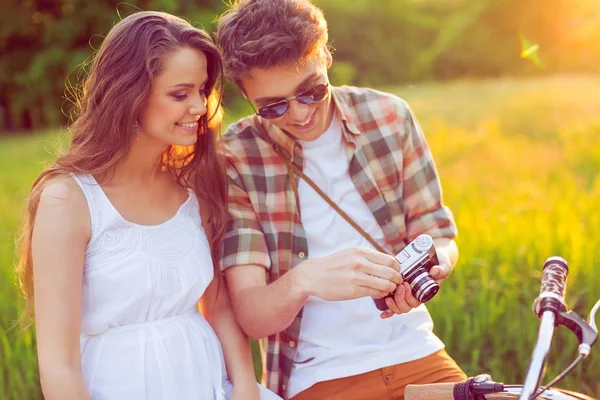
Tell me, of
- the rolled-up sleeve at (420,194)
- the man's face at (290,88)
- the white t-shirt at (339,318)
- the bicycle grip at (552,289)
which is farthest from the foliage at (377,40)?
the bicycle grip at (552,289)

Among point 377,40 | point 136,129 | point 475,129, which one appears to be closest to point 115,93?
point 136,129

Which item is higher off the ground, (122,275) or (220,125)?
(220,125)

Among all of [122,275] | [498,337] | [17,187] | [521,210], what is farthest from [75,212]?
[17,187]

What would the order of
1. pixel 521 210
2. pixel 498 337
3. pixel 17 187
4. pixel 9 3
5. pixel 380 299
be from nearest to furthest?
pixel 380 299 < pixel 498 337 < pixel 521 210 < pixel 17 187 < pixel 9 3

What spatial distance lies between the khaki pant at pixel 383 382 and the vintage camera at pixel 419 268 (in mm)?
527

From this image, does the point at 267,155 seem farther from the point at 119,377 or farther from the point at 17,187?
the point at 17,187

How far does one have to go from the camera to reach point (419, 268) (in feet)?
A: 7.03

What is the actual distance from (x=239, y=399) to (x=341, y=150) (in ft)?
2.94

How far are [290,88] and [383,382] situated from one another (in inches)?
37.9

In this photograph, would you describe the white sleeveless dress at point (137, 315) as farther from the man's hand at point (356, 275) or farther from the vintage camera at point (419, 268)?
the vintage camera at point (419, 268)

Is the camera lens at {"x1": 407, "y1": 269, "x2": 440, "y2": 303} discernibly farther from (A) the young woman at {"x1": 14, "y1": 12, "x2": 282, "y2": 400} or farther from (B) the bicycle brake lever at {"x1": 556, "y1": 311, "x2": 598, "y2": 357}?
(A) the young woman at {"x1": 14, "y1": 12, "x2": 282, "y2": 400}

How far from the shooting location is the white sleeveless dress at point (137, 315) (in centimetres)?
232

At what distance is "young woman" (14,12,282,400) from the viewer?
7.29ft

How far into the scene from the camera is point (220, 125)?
2.67m
